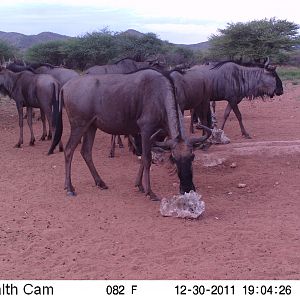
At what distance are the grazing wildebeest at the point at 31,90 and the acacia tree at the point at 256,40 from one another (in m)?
22.7

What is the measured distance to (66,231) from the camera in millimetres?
6320

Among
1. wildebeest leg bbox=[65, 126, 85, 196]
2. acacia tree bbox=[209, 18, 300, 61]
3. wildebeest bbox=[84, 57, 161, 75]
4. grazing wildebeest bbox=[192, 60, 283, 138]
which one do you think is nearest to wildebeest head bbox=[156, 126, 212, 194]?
wildebeest leg bbox=[65, 126, 85, 196]

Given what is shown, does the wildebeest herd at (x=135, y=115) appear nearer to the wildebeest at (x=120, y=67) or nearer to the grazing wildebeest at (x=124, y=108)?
the grazing wildebeest at (x=124, y=108)

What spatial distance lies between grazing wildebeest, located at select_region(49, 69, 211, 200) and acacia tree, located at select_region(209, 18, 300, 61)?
26167mm

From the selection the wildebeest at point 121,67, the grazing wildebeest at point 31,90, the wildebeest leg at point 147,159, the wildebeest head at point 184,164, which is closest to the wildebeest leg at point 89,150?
the wildebeest leg at point 147,159

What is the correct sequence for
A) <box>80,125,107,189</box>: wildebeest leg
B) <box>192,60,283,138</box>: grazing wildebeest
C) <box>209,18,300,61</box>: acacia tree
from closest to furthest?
<box>80,125,107,189</box>: wildebeest leg
<box>192,60,283,138</box>: grazing wildebeest
<box>209,18,300,61</box>: acacia tree

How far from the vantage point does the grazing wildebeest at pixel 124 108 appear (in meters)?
7.47

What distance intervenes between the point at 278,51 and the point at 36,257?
1237 inches

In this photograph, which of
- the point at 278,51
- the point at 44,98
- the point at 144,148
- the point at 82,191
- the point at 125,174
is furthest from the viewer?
the point at 278,51

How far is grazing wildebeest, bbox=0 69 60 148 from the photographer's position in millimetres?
11539

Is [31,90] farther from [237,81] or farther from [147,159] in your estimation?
[147,159]

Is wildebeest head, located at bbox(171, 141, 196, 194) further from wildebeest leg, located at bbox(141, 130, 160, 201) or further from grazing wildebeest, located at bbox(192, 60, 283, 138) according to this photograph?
grazing wildebeest, located at bbox(192, 60, 283, 138)

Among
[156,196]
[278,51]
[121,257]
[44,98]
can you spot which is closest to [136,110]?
[156,196]
